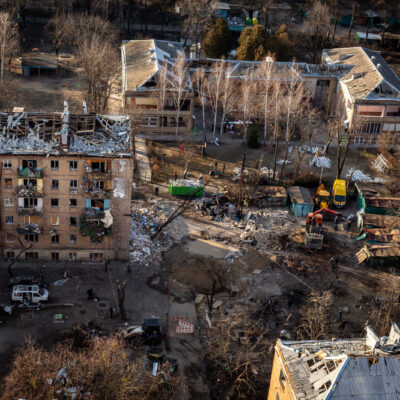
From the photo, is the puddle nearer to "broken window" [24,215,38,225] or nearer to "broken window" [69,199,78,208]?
"broken window" [69,199,78,208]

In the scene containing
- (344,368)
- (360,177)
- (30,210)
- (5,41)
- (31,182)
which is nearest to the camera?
(344,368)

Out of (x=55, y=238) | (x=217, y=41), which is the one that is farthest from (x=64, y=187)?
(x=217, y=41)

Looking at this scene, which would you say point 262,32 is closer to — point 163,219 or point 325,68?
point 325,68

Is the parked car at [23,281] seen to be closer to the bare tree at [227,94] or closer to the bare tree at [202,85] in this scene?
the bare tree at [227,94]

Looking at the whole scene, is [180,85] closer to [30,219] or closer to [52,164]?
[52,164]

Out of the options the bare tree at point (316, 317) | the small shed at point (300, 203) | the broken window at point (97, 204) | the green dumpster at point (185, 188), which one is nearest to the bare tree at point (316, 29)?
the small shed at point (300, 203)

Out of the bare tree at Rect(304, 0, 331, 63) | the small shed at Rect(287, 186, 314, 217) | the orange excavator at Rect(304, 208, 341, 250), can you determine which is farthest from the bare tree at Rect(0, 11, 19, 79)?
the bare tree at Rect(304, 0, 331, 63)

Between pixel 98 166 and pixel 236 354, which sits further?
pixel 98 166

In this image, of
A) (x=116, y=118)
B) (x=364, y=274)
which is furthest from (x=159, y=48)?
(x=364, y=274)
